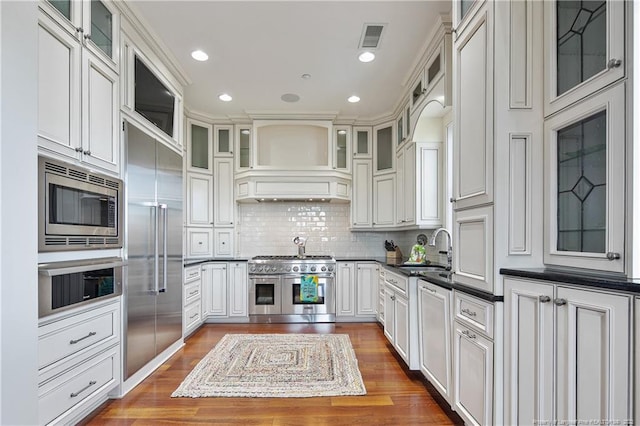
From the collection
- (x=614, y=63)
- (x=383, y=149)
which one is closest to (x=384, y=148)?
(x=383, y=149)

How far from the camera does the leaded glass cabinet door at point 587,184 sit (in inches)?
51.4

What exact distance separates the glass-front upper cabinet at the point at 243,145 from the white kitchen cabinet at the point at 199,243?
3.41ft

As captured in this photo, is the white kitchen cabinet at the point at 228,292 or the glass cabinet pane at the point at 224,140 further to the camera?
the glass cabinet pane at the point at 224,140

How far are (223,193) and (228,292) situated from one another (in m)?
1.37

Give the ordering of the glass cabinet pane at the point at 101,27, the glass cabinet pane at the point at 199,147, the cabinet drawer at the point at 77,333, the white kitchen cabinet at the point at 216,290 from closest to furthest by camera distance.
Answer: the cabinet drawer at the point at 77,333 → the glass cabinet pane at the point at 101,27 → the white kitchen cabinet at the point at 216,290 → the glass cabinet pane at the point at 199,147

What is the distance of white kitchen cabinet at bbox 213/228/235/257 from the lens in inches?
197

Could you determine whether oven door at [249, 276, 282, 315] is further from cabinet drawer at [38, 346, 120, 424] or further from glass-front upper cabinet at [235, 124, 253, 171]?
cabinet drawer at [38, 346, 120, 424]

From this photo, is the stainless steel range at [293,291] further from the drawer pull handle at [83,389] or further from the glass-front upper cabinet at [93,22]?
the glass-front upper cabinet at [93,22]

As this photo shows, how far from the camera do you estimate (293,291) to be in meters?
4.71

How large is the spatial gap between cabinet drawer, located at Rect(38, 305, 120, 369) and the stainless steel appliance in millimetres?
86

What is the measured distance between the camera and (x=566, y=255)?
1575 mm

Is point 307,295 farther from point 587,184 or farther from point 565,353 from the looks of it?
point 587,184

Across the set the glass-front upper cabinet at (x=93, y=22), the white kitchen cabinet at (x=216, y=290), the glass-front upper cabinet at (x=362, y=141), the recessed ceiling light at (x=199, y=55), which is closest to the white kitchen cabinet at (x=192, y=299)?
the white kitchen cabinet at (x=216, y=290)

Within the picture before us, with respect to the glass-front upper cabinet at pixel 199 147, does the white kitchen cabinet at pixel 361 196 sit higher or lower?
lower
